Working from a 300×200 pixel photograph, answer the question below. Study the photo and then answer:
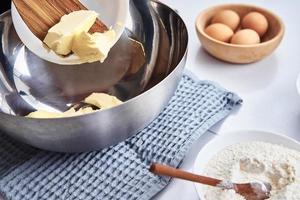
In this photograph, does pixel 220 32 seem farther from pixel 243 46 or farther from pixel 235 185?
pixel 235 185

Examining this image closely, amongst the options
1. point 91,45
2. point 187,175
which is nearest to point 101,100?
point 91,45

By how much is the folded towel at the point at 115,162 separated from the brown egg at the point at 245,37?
126 millimetres

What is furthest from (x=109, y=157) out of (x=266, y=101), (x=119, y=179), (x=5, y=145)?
(x=266, y=101)

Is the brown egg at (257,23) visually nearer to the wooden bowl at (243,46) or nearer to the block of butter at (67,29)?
the wooden bowl at (243,46)

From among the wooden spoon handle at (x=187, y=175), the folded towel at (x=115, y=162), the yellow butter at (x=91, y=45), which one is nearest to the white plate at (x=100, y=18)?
the yellow butter at (x=91, y=45)

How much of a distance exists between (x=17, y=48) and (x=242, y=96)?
1.33 feet

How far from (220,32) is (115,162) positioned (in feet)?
1.08

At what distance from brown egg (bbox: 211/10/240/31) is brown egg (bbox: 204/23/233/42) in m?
0.02

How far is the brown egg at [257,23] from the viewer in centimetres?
76

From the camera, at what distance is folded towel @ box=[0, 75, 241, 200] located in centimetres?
53

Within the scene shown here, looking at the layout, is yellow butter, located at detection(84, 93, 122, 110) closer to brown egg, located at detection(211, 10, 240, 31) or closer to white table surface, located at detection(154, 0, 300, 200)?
white table surface, located at detection(154, 0, 300, 200)

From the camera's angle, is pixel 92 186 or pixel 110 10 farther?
pixel 110 10

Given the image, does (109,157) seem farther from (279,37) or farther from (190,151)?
(279,37)

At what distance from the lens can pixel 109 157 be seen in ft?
1.88
